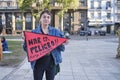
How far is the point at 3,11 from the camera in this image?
81562 mm

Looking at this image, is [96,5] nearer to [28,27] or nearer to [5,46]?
[28,27]

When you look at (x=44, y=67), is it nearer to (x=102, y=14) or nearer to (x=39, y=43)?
(x=39, y=43)

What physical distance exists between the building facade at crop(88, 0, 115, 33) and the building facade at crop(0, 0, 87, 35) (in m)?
2.02

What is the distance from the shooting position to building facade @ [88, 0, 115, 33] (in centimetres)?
8281

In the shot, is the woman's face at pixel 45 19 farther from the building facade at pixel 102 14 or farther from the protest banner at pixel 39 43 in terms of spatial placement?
the building facade at pixel 102 14

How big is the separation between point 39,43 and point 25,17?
253 feet

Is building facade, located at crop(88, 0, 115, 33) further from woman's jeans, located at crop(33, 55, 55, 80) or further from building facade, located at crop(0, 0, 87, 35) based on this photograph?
woman's jeans, located at crop(33, 55, 55, 80)

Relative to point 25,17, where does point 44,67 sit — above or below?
below

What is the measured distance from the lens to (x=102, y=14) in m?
83.8

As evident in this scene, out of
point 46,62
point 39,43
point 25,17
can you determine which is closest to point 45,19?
point 39,43

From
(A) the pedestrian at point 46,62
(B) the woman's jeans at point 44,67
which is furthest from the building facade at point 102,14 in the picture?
(B) the woman's jeans at point 44,67

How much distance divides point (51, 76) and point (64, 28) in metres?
76.8

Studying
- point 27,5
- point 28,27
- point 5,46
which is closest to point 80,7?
point 28,27

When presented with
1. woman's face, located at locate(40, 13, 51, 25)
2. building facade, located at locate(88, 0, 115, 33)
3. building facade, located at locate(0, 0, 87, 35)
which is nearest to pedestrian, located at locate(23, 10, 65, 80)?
woman's face, located at locate(40, 13, 51, 25)
